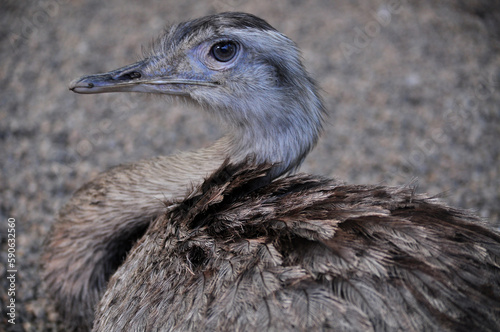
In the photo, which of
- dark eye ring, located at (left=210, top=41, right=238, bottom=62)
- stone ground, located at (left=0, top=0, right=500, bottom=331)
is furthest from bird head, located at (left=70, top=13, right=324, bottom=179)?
stone ground, located at (left=0, top=0, right=500, bottom=331)

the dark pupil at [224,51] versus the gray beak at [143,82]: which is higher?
the dark pupil at [224,51]

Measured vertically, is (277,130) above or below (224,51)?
below

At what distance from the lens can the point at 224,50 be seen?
191cm

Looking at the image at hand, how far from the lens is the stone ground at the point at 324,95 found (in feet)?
11.0

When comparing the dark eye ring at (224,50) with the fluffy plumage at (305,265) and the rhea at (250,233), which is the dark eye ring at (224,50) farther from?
the fluffy plumage at (305,265)

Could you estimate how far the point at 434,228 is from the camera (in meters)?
1.58

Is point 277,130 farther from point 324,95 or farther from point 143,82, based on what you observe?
point 324,95

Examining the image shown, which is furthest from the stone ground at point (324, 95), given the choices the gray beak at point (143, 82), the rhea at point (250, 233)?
the gray beak at point (143, 82)

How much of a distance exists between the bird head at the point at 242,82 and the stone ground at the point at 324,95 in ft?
3.67

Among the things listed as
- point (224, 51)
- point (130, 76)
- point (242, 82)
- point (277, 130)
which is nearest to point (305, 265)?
point (277, 130)

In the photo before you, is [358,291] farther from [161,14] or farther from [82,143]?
[161,14]

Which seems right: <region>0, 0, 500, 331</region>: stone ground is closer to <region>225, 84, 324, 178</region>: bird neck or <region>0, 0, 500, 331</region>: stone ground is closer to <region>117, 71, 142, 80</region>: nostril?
<region>117, 71, 142, 80</region>: nostril

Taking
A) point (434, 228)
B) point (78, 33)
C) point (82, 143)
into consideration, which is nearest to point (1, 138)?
point (82, 143)

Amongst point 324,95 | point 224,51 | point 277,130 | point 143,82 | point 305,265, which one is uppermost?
point 324,95
